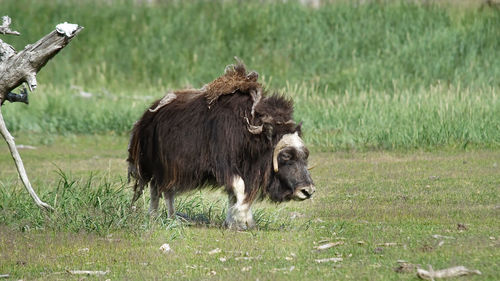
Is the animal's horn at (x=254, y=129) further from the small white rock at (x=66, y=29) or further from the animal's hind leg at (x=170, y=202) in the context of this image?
the small white rock at (x=66, y=29)

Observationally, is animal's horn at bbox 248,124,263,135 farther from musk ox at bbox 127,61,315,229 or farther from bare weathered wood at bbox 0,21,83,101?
bare weathered wood at bbox 0,21,83,101

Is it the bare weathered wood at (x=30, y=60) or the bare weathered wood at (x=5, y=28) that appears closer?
the bare weathered wood at (x=30, y=60)

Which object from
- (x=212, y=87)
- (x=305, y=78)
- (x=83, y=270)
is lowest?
(x=305, y=78)

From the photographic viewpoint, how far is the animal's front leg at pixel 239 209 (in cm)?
969

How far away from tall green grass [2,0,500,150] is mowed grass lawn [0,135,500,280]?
160 inches

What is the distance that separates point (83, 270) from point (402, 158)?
8006 millimetres

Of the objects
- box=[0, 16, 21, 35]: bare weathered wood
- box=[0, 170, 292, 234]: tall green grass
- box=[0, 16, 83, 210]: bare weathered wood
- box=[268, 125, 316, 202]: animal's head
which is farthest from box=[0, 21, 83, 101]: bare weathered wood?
box=[268, 125, 316, 202]: animal's head

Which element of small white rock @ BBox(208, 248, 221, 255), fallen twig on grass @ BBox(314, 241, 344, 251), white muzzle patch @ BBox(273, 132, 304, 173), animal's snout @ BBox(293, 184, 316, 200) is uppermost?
white muzzle patch @ BBox(273, 132, 304, 173)

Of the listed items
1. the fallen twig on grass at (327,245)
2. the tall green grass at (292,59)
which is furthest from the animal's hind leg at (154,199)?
the tall green grass at (292,59)

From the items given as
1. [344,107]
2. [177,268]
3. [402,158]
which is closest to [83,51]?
[344,107]

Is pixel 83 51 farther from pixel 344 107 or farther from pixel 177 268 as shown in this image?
pixel 177 268

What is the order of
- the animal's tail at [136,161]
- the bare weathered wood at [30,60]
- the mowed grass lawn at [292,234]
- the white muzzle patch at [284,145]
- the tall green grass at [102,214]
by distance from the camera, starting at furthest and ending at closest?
the animal's tail at [136,161] < the white muzzle patch at [284,145] < the tall green grass at [102,214] < the bare weathered wood at [30,60] < the mowed grass lawn at [292,234]

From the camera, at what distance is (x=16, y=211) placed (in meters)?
10.5

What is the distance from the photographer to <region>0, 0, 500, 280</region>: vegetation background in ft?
27.6
